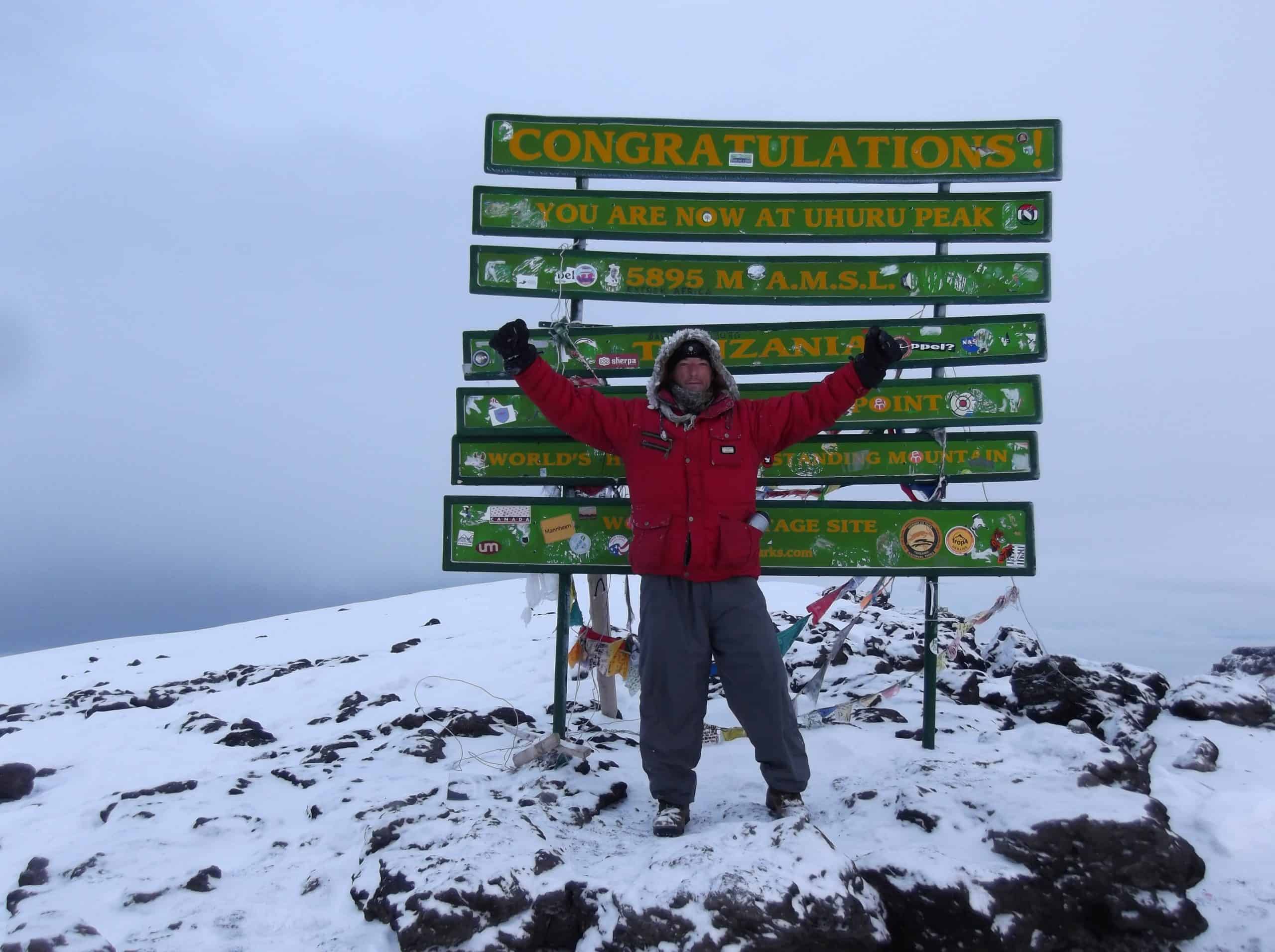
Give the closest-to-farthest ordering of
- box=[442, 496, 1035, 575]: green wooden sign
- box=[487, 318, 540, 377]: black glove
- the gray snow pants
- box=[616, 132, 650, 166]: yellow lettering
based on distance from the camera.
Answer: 1. the gray snow pants
2. box=[487, 318, 540, 377]: black glove
3. box=[442, 496, 1035, 575]: green wooden sign
4. box=[616, 132, 650, 166]: yellow lettering

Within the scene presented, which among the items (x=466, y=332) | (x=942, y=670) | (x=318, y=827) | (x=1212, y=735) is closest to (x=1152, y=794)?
(x=1212, y=735)

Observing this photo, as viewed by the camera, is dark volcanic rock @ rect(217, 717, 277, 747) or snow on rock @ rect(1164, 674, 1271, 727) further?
dark volcanic rock @ rect(217, 717, 277, 747)

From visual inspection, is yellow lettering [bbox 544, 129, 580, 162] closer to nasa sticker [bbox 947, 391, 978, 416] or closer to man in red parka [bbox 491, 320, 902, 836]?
man in red parka [bbox 491, 320, 902, 836]

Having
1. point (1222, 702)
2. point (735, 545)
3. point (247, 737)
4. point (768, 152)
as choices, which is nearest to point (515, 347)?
point (735, 545)

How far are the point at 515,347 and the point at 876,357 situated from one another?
202 centimetres

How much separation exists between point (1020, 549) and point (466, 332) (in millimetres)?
4104

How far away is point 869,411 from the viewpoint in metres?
5.93

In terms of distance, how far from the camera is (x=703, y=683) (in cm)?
459

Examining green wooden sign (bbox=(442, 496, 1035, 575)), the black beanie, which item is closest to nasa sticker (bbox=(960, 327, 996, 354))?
green wooden sign (bbox=(442, 496, 1035, 575))

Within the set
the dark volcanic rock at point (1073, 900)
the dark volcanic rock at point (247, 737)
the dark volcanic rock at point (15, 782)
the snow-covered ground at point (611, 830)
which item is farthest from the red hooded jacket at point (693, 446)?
the dark volcanic rock at point (15, 782)

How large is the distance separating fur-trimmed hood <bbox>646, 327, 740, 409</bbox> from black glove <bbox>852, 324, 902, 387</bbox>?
0.72m

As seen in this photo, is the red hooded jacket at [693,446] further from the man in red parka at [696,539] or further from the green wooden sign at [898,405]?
the green wooden sign at [898,405]

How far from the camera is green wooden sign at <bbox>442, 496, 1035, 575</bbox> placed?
5.74 m

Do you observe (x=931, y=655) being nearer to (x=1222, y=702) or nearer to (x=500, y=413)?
(x=1222, y=702)
